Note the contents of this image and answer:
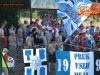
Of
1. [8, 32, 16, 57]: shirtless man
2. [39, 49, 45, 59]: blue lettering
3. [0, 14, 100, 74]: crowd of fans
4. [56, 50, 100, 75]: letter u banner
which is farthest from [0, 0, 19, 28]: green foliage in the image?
[56, 50, 100, 75]: letter u banner

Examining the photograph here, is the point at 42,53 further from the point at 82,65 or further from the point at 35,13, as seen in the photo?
the point at 35,13

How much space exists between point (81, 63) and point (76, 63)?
0.56 ft

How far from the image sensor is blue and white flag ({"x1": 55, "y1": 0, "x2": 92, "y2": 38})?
1485 centimetres

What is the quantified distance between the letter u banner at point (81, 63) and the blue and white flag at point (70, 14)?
1.87 metres

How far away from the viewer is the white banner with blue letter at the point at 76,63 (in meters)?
13.1

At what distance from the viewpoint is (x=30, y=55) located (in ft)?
42.7

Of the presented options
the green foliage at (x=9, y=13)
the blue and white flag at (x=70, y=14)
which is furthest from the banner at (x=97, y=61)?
the green foliage at (x=9, y=13)

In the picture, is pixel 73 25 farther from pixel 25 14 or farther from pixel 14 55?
pixel 25 14

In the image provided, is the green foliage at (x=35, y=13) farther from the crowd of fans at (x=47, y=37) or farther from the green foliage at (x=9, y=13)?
the crowd of fans at (x=47, y=37)

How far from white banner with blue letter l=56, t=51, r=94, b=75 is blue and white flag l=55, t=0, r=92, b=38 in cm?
183

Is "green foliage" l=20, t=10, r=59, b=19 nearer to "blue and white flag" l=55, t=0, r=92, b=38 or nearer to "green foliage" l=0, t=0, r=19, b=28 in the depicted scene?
"green foliage" l=0, t=0, r=19, b=28

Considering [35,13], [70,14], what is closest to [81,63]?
[70,14]

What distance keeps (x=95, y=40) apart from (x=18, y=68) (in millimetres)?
5576

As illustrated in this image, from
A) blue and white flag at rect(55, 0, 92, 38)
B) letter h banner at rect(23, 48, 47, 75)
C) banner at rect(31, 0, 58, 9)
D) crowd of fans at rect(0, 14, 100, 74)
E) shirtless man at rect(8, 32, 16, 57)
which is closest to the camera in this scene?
letter h banner at rect(23, 48, 47, 75)
